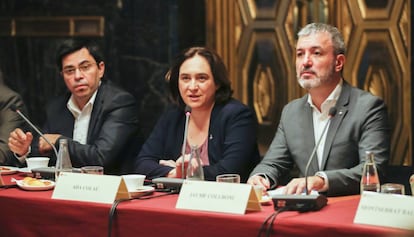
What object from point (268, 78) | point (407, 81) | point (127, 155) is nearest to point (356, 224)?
point (127, 155)

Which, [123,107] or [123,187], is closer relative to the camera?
[123,187]

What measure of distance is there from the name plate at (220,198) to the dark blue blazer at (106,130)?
1459mm

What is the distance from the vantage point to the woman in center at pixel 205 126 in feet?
12.6

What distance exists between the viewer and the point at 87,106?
4391 millimetres

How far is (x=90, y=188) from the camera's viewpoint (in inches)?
119

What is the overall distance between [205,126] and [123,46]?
1.52 meters

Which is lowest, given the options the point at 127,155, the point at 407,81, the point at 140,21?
the point at 127,155

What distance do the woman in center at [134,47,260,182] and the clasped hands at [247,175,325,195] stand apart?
18.3 inches

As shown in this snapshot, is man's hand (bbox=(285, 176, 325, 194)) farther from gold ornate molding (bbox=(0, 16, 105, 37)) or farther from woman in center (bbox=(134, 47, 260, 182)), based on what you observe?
gold ornate molding (bbox=(0, 16, 105, 37))

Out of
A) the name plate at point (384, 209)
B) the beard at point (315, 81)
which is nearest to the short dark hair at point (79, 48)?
the beard at point (315, 81)

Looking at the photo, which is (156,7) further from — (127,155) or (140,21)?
(127,155)

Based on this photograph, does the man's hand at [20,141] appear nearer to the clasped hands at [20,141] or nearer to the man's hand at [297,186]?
the clasped hands at [20,141]

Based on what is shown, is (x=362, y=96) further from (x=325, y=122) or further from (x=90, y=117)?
(x=90, y=117)

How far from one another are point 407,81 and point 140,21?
165 centimetres
